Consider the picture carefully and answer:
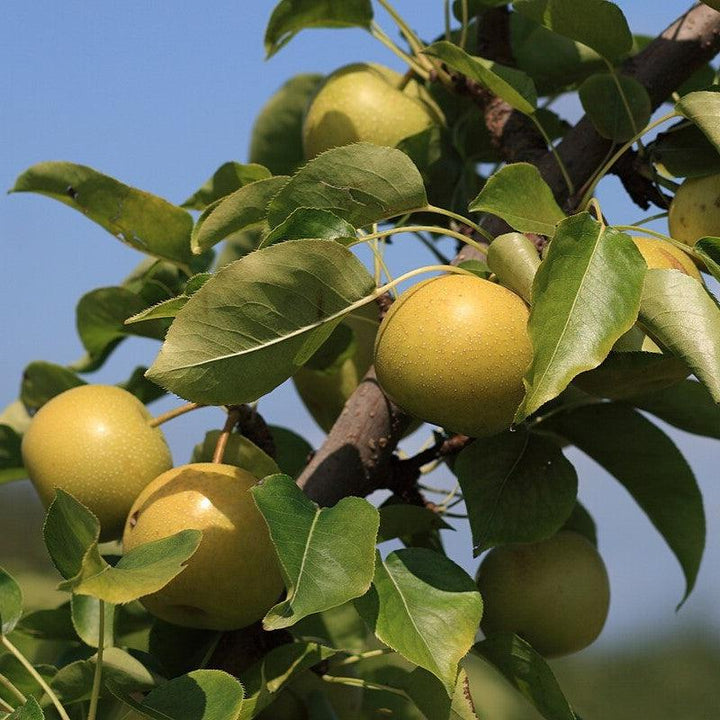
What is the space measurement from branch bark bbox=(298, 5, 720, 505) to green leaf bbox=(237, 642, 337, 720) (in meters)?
0.14

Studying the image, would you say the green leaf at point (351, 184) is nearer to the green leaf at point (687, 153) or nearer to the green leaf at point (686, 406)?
the green leaf at point (687, 153)

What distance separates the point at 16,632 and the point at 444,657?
0.57m

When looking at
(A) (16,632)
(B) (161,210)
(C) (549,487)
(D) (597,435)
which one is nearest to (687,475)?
(D) (597,435)

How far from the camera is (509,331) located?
80 cm

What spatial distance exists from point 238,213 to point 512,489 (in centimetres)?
35

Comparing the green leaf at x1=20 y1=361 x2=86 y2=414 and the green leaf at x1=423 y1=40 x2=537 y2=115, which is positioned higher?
the green leaf at x1=423 y1=40 x2=537 y2=115

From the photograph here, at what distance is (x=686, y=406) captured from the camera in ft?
3.66

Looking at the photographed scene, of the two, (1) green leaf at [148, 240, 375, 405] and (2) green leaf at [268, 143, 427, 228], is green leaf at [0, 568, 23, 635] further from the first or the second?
(2) green leaf at [268, 143, 427, 228]

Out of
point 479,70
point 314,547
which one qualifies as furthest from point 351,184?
point 314,547

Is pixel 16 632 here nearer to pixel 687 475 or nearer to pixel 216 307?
pixel 216 307

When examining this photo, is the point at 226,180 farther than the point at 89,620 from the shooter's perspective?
Yes

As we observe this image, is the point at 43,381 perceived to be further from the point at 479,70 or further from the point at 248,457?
the point at 479,70

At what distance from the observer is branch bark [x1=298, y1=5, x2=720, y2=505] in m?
1.00

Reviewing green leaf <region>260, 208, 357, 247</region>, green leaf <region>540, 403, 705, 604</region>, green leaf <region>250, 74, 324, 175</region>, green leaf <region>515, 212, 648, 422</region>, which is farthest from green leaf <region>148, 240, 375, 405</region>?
green leaf <region>250, 74, 324, 175</region>
